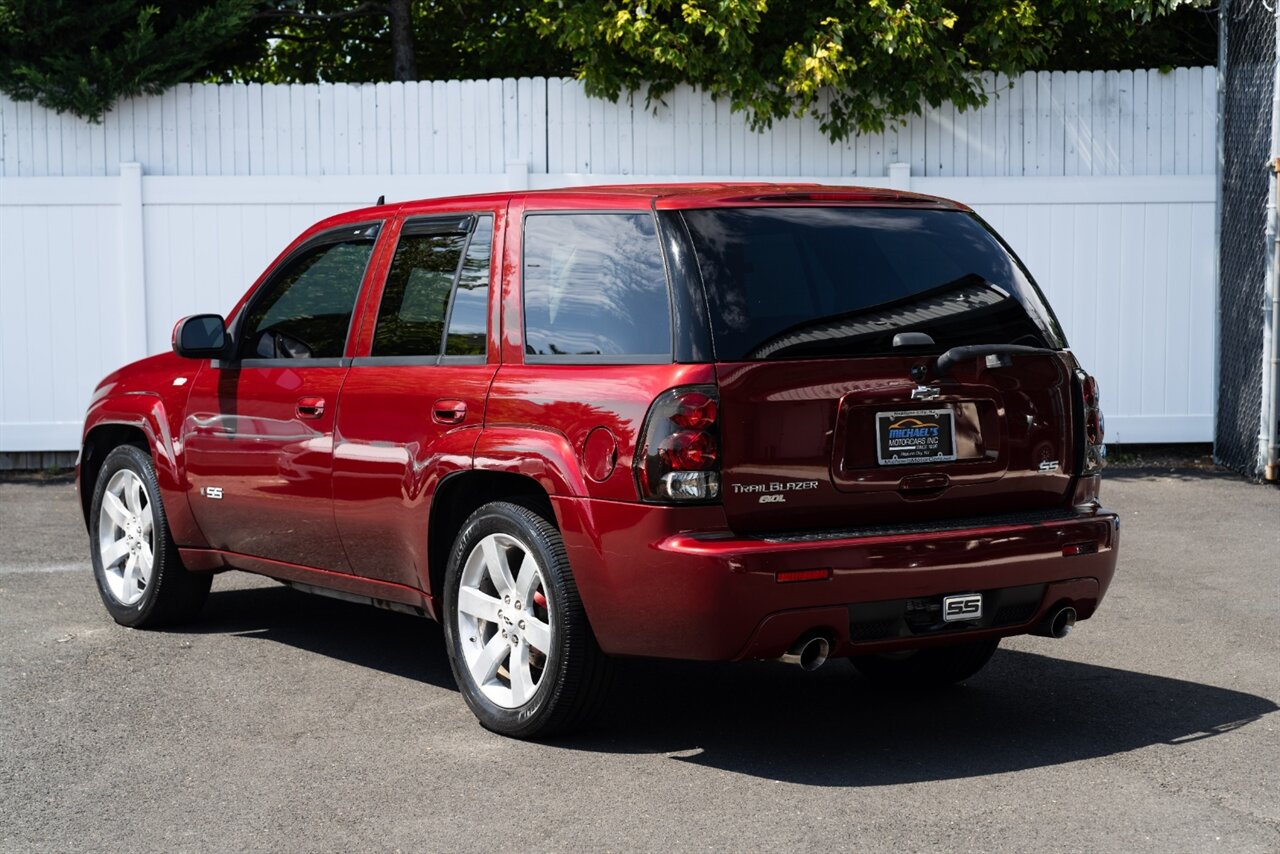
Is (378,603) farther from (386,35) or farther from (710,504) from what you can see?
(386,35)

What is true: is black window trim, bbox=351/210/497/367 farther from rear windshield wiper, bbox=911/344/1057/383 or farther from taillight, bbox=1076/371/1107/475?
taillight, bbox=1076/371/1107/475

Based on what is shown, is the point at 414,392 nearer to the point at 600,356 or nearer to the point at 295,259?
the point at 600,356

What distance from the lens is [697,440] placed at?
5.06m

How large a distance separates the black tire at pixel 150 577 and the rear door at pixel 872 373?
10.6ft

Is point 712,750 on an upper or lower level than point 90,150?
lower

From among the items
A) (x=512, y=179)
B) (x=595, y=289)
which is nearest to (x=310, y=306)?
(x=595, y=289)

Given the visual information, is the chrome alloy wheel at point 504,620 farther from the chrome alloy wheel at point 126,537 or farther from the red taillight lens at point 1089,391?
the chrome alloy wheel at point 126,537

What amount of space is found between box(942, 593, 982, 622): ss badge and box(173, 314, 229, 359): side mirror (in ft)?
10.8

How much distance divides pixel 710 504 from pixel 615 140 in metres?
8.21

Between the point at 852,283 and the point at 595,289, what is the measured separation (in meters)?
0.82

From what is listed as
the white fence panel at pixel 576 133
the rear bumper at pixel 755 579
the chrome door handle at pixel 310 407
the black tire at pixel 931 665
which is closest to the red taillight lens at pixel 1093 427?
the rear bumper at pixel 755 579

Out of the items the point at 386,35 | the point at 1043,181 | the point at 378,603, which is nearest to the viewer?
the point at 378,603

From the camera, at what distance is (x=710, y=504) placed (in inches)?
200

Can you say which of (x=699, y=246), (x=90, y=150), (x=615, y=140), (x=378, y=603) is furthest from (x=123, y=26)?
(x=699, y=246)
